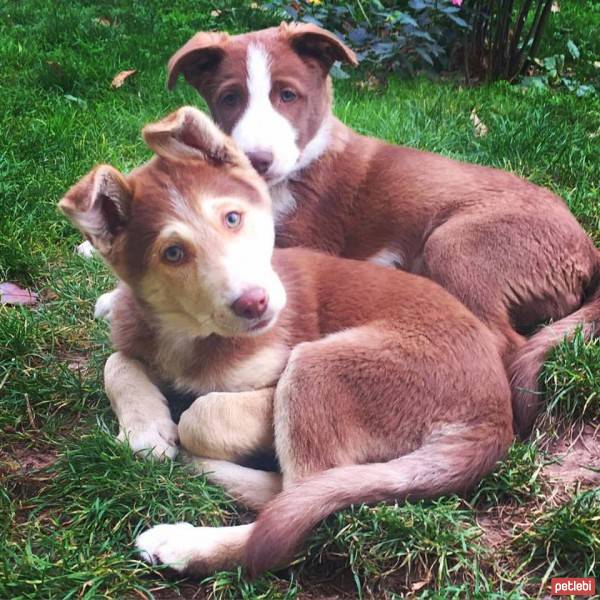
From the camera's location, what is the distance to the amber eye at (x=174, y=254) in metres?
3.20

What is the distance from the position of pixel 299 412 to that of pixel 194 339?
596 mm

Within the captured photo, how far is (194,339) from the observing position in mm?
3453

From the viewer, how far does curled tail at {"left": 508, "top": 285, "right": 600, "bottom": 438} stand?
3.59 metres

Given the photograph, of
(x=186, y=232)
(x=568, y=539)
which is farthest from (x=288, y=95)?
(x=568, y=539)

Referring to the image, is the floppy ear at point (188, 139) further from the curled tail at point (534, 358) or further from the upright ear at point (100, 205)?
the curled tail at point (534, 358)

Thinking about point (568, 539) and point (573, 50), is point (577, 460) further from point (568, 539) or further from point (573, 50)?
point (573, 50)

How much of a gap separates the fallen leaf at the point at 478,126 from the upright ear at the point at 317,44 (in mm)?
2142

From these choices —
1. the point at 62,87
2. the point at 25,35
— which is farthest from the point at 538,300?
the point at 25,35

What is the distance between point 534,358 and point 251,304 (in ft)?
4.77

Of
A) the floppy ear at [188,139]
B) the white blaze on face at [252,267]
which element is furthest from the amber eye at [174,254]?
the floppy ear at [188,139]

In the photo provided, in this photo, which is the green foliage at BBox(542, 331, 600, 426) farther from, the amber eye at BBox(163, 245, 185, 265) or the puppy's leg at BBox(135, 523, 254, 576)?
the amber eye at BBox(163, 245, 185, 265)

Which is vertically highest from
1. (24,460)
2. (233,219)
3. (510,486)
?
(233,219)

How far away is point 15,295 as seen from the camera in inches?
185

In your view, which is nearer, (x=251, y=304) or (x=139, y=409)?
(x=251, y=304)
